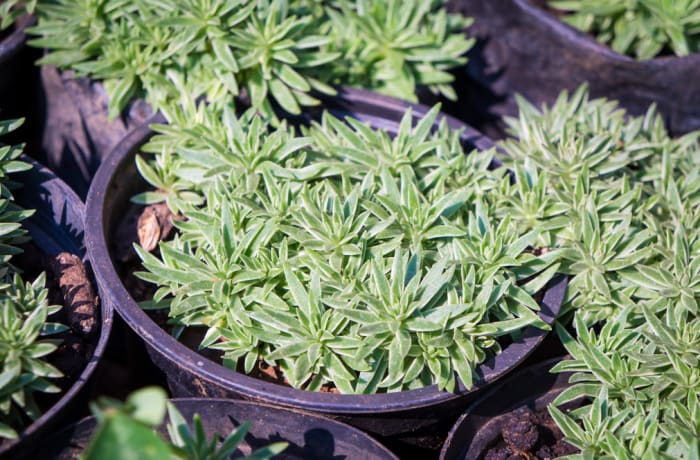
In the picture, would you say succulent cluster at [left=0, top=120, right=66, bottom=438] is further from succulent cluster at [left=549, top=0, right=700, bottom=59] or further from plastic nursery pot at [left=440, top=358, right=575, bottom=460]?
succulent cluster at [left=549, top=0, right=700, bottom=59]

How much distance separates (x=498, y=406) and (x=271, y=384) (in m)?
0.69

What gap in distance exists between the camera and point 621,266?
2.32 meters

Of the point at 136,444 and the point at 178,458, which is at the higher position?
the point at 136,444

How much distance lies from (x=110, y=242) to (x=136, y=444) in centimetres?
121

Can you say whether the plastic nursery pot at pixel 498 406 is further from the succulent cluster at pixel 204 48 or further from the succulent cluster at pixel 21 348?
the succulent cluster at pixel 204 48

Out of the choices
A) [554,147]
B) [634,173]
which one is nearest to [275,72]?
[554,147]

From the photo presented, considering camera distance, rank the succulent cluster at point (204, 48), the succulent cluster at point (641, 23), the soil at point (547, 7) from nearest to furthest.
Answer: the succulent cluster at point (204, 48), the succulent cluster at point (641, 23), the soil at point (547, 7)

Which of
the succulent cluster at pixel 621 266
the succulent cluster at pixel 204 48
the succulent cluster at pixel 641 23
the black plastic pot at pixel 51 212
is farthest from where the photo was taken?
the succulent cluster at pixel 641 23

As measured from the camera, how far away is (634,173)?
108 inches

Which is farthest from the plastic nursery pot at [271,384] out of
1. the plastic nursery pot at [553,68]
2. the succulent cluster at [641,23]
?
the succulent cluster at [641,23]

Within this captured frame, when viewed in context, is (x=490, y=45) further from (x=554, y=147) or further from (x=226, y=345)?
(x=226, y=345)

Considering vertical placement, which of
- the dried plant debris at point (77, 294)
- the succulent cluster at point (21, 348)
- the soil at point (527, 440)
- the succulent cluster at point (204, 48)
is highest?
the succulent cluster at point (204, 48)

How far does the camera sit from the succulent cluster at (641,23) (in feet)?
10.9

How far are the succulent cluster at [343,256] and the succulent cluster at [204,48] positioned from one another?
0.69 ft
